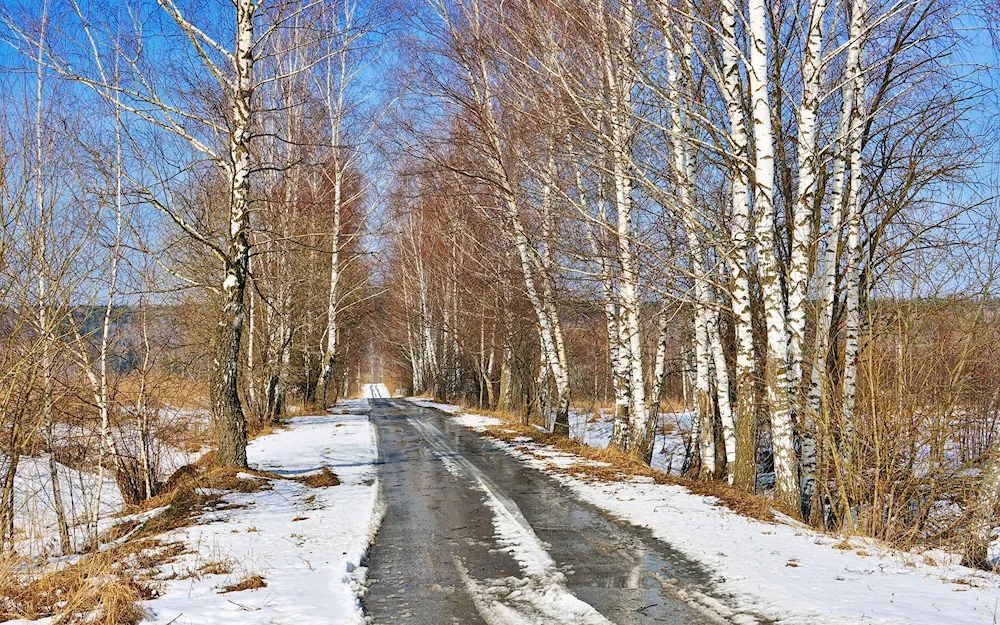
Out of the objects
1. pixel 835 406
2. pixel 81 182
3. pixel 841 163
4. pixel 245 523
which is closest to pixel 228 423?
pixel 245 523

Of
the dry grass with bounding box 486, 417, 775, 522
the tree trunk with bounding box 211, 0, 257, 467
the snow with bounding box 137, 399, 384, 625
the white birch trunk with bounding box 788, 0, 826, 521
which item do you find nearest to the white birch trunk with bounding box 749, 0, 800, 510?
the white birch trunk with bounding box 788, 0, 826, 521

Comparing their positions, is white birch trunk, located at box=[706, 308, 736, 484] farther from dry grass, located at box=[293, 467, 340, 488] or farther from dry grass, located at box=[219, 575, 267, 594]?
dry grass, located at box=[219, 575, 267, 594]

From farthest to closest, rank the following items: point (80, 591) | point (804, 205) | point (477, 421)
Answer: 1. point (477, 421)
2. point (804, 205)
3. point (80, 591)

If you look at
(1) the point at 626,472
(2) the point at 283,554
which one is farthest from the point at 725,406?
(2) the point at 283,554

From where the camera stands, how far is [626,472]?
10.9m

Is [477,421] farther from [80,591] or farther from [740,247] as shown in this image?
[80,591]

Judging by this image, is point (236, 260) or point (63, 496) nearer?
point (236, 260)

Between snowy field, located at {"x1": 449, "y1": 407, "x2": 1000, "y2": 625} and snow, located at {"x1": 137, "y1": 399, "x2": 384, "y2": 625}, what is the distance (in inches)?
111

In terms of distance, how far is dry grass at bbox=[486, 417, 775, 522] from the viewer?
8109 mm

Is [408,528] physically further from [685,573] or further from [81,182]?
[81,182]

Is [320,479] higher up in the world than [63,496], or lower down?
higher up

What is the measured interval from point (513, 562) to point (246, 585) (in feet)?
7.17

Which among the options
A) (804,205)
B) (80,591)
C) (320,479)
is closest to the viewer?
(80,591)

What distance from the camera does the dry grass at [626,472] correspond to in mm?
8109
